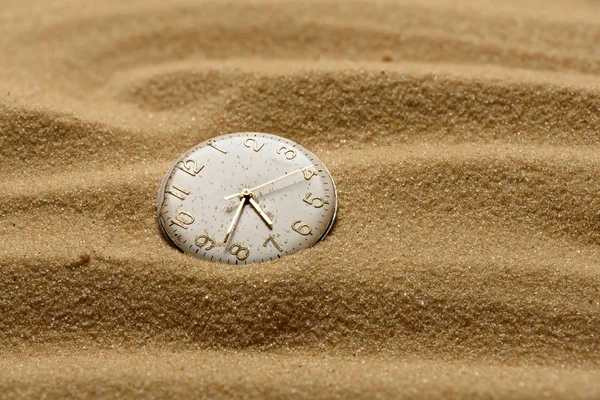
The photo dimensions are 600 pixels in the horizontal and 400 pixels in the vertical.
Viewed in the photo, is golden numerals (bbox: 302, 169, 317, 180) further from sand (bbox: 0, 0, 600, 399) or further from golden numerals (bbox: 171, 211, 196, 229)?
golden numerals (bbox: 171, 211, 196, 229)

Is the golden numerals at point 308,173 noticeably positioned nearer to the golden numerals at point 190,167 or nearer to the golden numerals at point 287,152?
the golden numerals at point 287,152

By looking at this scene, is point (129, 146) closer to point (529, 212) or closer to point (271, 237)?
point (271, 237)

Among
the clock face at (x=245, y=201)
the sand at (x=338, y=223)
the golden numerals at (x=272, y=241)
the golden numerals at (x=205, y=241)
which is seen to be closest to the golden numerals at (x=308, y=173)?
the clock face at (x=245, y=201)

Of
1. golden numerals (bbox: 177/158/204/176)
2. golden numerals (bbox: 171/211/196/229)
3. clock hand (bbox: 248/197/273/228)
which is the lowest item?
golden numerals (bbox: 171/211/196/229)

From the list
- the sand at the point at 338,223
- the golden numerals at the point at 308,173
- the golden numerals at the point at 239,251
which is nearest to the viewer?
the sand at the point at 338,223

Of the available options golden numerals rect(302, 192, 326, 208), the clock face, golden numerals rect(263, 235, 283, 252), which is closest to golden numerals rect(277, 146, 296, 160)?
the clock face

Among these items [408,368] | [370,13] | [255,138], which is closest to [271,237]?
[255,138]
